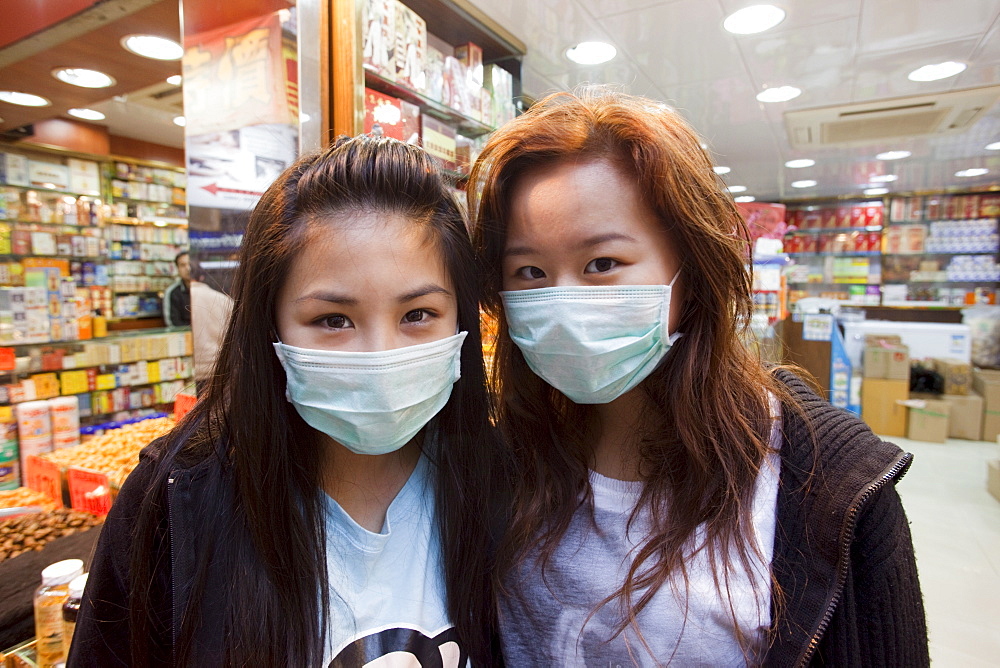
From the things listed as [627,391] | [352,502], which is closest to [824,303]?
[627,391]

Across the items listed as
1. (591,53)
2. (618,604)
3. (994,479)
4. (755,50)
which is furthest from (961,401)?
(618,604)

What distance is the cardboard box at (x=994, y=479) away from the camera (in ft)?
14.0

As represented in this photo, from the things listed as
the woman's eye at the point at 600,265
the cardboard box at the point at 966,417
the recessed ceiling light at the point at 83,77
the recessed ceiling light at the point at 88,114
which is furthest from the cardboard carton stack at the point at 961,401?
the recessed ceiling light at the point at 88,114

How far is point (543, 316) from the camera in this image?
Result: 1039mm

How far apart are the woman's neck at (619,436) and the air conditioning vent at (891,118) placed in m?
4.31

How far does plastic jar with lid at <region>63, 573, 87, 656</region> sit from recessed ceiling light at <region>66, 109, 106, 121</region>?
2389 mm

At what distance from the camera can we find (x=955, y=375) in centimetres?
593

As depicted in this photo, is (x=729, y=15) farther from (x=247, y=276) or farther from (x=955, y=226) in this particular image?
(x=955, y=226)

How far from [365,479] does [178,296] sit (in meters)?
3.46

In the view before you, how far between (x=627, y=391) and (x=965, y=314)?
8767 mm

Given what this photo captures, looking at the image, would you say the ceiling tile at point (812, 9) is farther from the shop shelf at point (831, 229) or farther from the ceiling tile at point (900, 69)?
the shop shelf at point (831, 229)

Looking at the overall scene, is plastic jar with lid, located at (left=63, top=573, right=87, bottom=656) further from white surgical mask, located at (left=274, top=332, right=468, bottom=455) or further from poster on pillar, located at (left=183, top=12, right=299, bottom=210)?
poster on pillar, located at (left=183, top=12, right=299, bottom=210)

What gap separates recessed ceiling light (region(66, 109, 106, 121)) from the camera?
2.61 m

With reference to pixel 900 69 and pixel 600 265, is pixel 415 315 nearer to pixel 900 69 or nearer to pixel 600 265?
pixel 600 265
